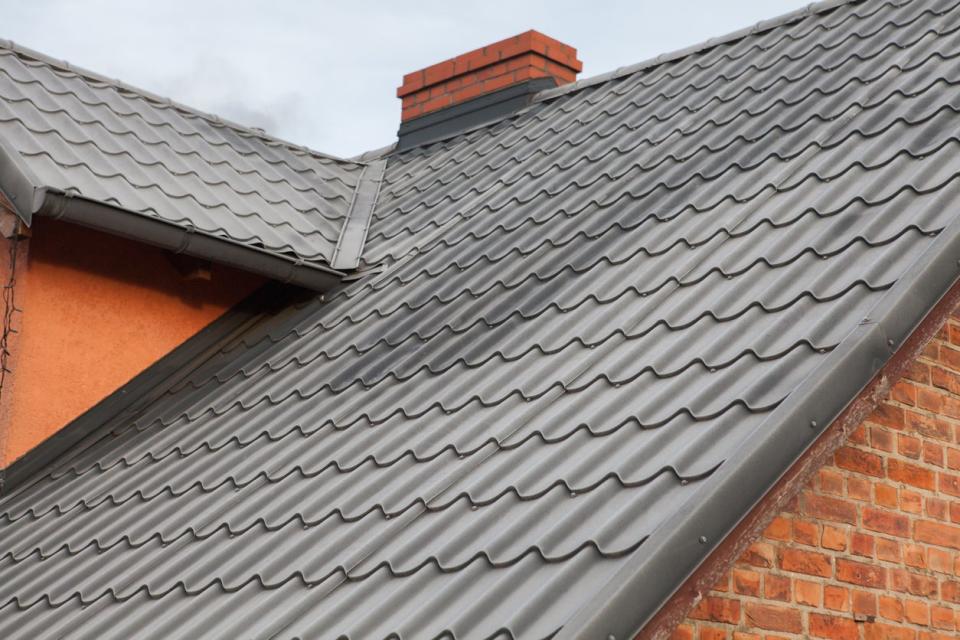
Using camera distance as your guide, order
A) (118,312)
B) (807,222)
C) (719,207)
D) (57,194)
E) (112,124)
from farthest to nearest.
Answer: (112,124) → (118,312) → (57,194) → (719,207) → (807,222)

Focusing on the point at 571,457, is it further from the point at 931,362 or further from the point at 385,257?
the point at 385,257

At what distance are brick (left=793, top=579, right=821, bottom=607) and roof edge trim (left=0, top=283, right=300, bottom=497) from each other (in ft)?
14.0

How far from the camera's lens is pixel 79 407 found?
7.90 m

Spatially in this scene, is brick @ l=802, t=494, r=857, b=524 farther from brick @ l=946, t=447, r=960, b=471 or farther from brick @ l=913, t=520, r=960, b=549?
brick @ l=946, t=447, r=960, b=471

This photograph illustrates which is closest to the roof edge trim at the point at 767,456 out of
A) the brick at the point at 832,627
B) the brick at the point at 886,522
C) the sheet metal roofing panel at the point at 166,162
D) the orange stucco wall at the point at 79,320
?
the brick at the point at 886,522

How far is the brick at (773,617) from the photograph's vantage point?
4527 mm

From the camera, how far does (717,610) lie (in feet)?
14.6

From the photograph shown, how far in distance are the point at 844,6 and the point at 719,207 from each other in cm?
278

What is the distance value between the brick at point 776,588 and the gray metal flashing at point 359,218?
4172 millimetres

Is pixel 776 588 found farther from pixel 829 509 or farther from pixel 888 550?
pixel 888 550

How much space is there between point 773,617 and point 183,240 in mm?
4425

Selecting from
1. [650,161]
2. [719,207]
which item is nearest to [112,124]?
[650,161]

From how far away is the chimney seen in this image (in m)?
10.5

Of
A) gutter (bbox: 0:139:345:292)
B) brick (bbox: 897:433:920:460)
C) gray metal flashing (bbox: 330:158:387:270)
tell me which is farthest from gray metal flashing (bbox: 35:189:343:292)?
brick (bbox: 897:433:920:460)
